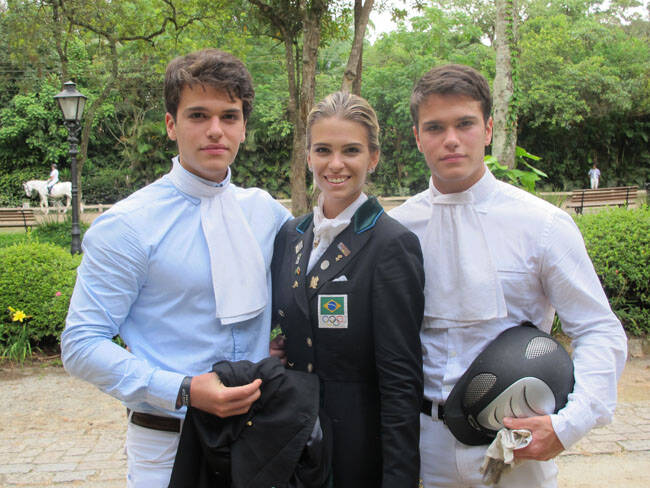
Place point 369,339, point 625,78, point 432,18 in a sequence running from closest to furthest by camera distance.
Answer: point 369,339 < point 625,78 < point 432,18

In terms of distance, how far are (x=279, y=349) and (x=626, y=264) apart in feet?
16.2

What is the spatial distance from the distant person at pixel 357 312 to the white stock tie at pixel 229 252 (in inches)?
5.7

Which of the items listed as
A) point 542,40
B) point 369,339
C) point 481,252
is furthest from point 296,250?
point 542,40

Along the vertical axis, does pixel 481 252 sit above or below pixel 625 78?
below

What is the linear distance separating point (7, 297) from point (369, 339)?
547cm

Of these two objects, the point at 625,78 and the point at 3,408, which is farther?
the point at 625,78

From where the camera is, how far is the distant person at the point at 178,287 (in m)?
1.85

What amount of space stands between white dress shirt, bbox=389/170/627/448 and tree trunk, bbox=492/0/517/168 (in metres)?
6.30

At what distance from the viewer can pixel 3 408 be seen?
5.29 metres

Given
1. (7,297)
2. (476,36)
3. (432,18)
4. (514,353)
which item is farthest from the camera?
(476,36)

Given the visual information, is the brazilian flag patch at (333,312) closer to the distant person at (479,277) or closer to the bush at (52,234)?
the distant person at (479,277)

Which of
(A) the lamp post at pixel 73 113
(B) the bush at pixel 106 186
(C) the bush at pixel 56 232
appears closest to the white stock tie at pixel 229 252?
(A) the lamp post at pixel 73 113

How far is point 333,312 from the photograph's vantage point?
2.01 m

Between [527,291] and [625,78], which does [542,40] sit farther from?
[527,291]
